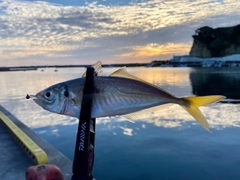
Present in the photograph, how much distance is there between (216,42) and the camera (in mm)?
139875

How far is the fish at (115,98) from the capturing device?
5.00 ft

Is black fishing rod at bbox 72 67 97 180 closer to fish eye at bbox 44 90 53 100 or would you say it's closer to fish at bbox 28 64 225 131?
fish at bbox 28 64 225 131

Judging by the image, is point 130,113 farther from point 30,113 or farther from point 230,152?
point 30,113

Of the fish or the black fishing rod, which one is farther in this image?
the black fishing rod

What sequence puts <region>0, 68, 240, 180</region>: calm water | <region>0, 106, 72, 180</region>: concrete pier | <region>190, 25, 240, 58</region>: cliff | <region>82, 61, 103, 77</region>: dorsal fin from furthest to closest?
<region>190, 25, 240, 58</region>: cliff → <region>0, 68, 240, 180</region>: calm water → <region>0, 106, 72, 180</region>: concrete pier → <region>82, 61, 103, 77</region>: dorsal fin

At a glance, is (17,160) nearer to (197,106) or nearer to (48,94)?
(48,94)

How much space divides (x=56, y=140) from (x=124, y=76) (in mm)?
11687

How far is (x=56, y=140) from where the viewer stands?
12617mm

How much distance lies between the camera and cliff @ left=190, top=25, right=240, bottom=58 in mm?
138250

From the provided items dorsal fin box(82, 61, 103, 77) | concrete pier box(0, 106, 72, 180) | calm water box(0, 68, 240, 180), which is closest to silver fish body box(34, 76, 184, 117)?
dorsal fin box(82, 61, 103, 77)

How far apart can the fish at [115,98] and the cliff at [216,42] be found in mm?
149410

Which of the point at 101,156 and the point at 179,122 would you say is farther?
the point at 179,122

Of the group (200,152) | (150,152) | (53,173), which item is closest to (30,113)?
(150,152)

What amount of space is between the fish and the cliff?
149410 mm
